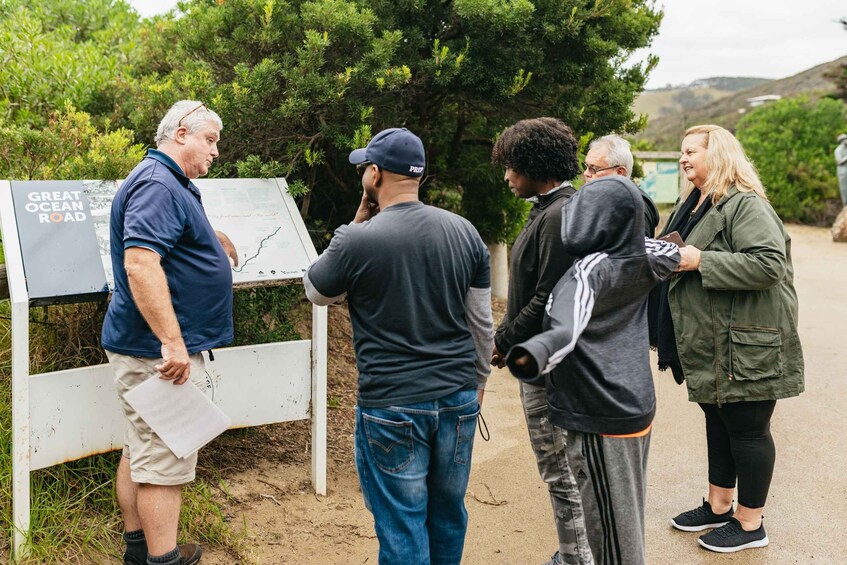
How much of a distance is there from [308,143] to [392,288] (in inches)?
114

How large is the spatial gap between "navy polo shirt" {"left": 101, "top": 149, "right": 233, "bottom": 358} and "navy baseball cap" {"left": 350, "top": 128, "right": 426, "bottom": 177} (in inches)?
34.0

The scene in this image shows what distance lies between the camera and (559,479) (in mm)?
2977

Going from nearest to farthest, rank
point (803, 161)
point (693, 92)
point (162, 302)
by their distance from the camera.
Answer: point (162, 302) < point (803, 161) < point (693, 92)

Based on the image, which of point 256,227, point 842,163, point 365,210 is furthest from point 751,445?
point 842,163

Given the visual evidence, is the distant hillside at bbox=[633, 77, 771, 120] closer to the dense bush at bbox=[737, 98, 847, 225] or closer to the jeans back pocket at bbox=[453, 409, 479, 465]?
the dense bush at bbox=[737, 98, 847, 225]

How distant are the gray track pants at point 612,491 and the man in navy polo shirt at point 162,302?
5.02 feet

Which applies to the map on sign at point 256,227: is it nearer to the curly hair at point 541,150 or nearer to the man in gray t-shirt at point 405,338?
the man in gray t-shirt at point 405,338

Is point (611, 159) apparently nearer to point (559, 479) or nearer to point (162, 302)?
point (559, 479)

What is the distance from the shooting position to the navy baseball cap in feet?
8.36

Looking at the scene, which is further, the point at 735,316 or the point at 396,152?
the point at 735,316

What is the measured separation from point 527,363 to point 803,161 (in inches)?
643

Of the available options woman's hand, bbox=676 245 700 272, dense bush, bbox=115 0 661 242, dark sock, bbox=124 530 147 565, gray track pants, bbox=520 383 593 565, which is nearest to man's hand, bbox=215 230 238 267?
dense bush, bbox=115 0 661 242

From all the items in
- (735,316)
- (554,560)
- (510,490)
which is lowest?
(510,490)

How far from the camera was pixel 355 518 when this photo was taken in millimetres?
3889
